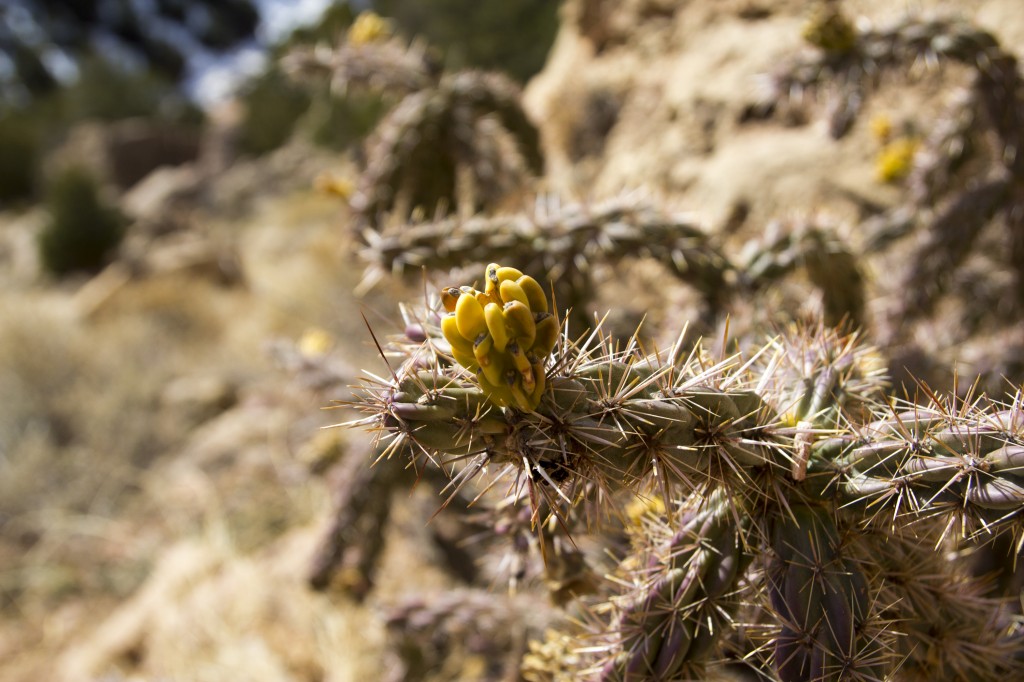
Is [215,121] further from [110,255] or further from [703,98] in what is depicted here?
[703,98]

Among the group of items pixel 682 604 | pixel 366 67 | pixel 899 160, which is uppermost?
pixel 366 67

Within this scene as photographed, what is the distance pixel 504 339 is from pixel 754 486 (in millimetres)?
527

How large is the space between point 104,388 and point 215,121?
23909 millimetres

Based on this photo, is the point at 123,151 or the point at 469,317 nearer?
the point at 469,317

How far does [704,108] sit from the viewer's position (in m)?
4.06

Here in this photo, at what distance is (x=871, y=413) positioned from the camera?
4.47 feet

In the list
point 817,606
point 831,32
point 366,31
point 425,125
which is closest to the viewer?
point 817,606

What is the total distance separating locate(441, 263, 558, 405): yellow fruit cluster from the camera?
992 mm

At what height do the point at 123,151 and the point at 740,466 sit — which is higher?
the point at 740,466

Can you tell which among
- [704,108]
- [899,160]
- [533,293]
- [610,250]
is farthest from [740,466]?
[704,108]

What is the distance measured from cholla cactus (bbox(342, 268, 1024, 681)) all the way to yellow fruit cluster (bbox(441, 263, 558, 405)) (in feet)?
0.10

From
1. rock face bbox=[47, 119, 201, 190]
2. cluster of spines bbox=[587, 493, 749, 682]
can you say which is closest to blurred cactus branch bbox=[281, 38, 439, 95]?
cluster of spines bbox=[587, 493, 749, 682]

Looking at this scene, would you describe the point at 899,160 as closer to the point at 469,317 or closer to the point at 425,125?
the point at 425,125

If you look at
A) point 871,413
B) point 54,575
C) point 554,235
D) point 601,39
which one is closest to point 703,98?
point 601,39
